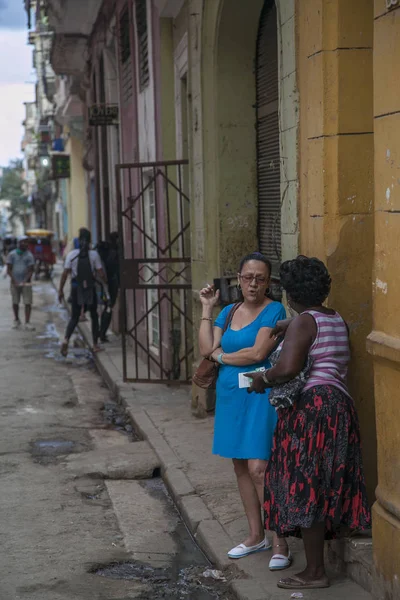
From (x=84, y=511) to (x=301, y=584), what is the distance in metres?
2.30

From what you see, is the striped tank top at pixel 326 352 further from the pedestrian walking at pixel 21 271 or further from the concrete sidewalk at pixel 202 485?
the pedestrian walking at pixel 21 271

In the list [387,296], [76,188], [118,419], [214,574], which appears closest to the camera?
[387,296]

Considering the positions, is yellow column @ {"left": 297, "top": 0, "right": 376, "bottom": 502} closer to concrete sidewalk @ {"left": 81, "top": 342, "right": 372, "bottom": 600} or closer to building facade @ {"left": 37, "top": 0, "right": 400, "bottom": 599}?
building facade @ {"left": 37, "top": 0, "right": 400, "bottom": 599}

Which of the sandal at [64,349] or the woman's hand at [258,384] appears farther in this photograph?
the sandal at [64,349]

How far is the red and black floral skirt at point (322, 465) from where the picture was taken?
4703mm

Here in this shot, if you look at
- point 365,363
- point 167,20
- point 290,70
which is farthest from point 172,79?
point 365,363

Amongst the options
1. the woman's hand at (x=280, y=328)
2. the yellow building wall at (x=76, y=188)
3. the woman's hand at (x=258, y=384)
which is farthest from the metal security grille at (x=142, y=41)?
the yellow building wall at (x=76, y=188)

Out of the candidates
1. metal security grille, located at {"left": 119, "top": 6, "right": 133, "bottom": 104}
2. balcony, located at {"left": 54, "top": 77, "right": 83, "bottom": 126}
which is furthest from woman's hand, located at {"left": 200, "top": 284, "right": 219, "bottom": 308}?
balcony, located at {"left": 54, "top": 77, "right": 83, "bottom": 126}

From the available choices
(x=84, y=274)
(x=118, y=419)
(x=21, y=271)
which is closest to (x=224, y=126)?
(x=118, y=419)

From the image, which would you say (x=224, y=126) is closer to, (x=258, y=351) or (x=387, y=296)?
(x=258, y=351)

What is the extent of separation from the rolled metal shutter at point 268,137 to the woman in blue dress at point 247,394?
9.60 ft

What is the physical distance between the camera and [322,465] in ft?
15.5

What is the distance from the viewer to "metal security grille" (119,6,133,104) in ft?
48.7

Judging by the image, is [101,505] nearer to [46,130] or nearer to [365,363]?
[365,363]
